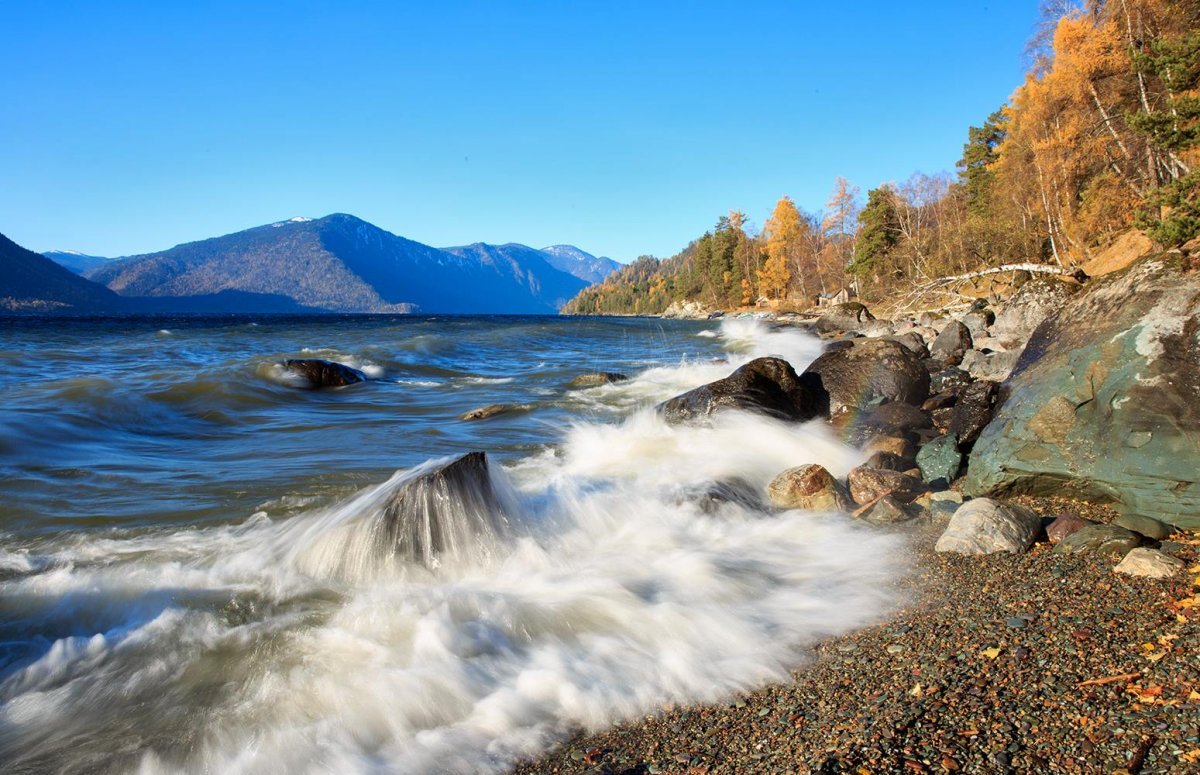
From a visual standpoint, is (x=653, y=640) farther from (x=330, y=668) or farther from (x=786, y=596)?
(x=330, y=668)

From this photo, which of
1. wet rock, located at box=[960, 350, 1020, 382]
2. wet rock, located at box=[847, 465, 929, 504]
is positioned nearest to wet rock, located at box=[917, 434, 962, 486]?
wet rock, located at box=[847, 465, 929, 504]

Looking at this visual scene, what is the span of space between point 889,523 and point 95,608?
7.35 m

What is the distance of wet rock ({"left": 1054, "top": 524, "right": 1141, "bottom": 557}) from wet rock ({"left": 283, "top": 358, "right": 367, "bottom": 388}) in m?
18.7

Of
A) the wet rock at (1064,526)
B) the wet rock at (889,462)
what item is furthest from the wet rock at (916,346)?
the wet rock at (1064,526)

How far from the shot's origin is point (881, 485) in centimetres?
741

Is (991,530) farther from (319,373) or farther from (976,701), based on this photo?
(319,373)

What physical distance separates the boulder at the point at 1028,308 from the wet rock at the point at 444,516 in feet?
47.5

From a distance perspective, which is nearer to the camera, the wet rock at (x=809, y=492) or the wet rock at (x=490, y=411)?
the wet rock at (x=809, y=492)

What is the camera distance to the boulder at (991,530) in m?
5.44

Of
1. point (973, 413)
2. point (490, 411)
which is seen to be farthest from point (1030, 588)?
point (490, 411)

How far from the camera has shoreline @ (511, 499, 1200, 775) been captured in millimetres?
Answer: 2912

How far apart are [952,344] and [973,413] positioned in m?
9.89

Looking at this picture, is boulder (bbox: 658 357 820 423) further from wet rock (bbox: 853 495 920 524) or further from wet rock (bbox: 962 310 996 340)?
wet rock (bbox: 962 310 996 340)

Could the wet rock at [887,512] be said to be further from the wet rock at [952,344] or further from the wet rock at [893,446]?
the wet rock at [952,344]
